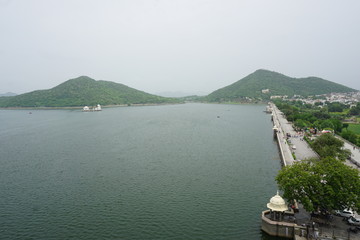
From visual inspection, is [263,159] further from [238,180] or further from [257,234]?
[257,234]

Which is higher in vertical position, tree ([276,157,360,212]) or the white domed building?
tree ([276,157,360,212])

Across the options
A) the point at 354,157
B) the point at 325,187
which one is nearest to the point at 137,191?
the point at 325,187

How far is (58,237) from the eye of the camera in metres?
19.2

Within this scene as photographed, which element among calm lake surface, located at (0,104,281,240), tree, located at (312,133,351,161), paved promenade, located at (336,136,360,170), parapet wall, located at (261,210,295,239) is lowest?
calm lake surface, located at (0,104,281,240)

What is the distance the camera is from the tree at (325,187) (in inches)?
674

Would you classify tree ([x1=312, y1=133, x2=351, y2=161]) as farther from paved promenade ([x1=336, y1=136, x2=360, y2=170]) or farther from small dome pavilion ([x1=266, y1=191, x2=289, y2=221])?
small dome pavilion ([x1=266, y1=191, x2=289, y2=221])

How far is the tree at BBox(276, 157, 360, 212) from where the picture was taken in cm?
1712

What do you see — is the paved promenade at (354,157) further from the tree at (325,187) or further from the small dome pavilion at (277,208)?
the small dome pavilion at (277,208)

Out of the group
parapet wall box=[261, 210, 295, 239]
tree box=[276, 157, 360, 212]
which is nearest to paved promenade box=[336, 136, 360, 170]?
tree box=[276, 157, 360, 212]

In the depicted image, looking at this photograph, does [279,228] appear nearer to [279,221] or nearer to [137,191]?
[279,221]

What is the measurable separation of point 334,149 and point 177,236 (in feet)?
76.6

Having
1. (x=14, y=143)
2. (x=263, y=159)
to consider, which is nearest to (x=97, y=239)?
(x=263, y=159)

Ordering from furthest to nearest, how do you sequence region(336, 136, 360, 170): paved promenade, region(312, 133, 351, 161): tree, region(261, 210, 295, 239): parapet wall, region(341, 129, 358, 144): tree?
1. region(341, 129, 358, 144): tree
2. region(336, 136, 360, 170): paved promenade
3. region(312, 133, 351, 161): tree
4. region(261, 210, 295, 239): parapet wall

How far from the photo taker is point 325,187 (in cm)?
1781
